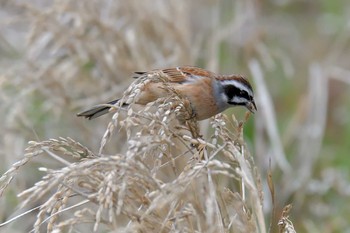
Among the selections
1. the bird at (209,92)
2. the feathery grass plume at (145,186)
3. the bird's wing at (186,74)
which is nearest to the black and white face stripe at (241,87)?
the bird at (209,92)

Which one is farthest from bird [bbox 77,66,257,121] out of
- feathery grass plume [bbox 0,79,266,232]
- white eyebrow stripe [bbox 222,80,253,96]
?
feathery grass plume [bbox 0,79,266,232]

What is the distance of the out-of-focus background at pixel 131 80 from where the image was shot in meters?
5.48

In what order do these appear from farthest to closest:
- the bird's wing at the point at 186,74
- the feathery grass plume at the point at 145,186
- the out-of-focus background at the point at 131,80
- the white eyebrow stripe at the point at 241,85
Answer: the out-of-focus background at the point at 131,80
the bird's wing at the point at 186,74
the white eyebrow stripe at the point at 241,85
the feathery grass plume at the point at 145,186

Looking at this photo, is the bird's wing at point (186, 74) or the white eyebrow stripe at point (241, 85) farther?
the bird's wing at point (186, 74)

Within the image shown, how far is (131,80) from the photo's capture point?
5.72 m

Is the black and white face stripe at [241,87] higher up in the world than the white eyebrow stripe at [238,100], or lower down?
higher up

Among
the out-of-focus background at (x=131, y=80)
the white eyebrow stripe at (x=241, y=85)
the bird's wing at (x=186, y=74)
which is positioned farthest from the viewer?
the out-of-focus background at (x=131, y=80)

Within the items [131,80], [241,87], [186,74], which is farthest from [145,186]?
[131,80]

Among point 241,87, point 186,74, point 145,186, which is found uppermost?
point 186,74

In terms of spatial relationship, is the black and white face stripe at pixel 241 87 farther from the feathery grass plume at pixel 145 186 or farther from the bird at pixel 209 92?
the feathery grass plume at pixel 145 186

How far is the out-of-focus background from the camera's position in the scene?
548cm

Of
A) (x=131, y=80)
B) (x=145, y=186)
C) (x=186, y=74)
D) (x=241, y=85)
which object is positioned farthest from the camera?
(x=131, y=80)

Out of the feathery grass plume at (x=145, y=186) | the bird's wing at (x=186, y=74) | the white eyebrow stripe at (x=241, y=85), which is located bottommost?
the feathery grass plume at (x=145, y=186)

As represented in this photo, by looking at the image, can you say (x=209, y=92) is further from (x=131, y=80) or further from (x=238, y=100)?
(x=131, y=80)
